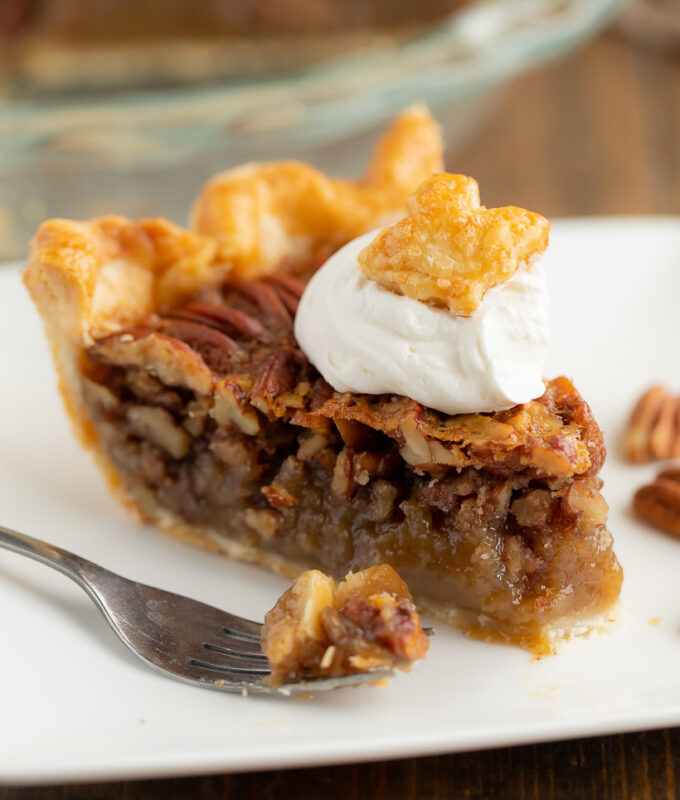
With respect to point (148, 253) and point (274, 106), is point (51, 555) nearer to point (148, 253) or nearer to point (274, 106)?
point (148, 253)

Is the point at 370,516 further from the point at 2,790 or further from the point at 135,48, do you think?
the point at 135,48

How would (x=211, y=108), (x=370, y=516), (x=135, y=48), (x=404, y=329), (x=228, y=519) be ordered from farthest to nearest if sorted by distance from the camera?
1. (x=135, y=48)
2. (x=211, y=108)
3. (x=228, y=519)
4. (x=370, y=516)
5. (x=404, y=329)

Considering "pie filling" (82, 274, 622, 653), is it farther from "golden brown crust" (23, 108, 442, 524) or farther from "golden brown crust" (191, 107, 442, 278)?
"golden brown crust" (191, 107, 442, 278)

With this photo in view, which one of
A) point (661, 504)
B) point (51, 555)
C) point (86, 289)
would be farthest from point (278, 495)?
point (661, 504)

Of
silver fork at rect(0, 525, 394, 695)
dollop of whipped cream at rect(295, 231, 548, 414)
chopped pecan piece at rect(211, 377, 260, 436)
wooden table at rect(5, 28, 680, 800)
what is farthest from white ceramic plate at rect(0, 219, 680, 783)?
wooden table at rect(5, 28, 680, 800)

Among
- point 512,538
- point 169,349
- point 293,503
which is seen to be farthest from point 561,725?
point 169,349

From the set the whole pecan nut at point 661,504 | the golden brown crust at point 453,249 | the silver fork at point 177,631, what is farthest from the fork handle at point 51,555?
the whole pecan nut at point 661,504

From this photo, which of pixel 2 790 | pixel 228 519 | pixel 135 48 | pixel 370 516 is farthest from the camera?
pixel 135 48
